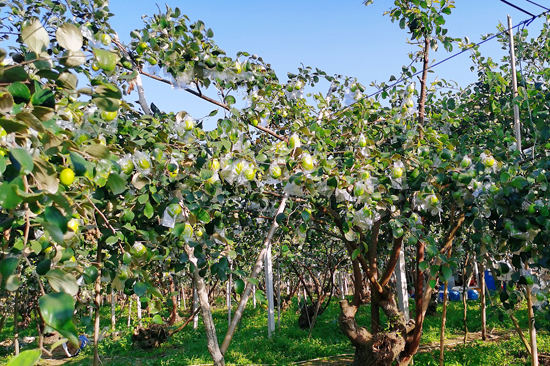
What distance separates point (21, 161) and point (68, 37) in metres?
0.28

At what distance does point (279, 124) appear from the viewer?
2709mm

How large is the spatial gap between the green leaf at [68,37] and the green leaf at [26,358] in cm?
51

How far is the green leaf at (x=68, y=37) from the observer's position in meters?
0.71

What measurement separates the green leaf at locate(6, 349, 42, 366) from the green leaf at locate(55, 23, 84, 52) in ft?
1.66

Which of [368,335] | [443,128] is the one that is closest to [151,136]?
[443,128]

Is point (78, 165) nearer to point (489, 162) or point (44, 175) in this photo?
point (44, 175)

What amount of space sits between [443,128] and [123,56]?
7.02ft

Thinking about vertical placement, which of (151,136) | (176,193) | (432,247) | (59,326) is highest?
(151,136)

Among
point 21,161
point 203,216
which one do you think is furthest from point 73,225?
point 21,161

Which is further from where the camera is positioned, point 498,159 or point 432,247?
point 498,159

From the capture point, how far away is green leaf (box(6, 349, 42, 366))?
0.53m

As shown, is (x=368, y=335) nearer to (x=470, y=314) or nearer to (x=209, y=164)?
(x=209, y=164)

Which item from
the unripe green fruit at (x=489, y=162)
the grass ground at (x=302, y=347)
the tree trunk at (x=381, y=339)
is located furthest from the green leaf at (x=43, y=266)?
the grass ground at (x=302, y=347)

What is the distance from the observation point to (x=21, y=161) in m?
0.56
